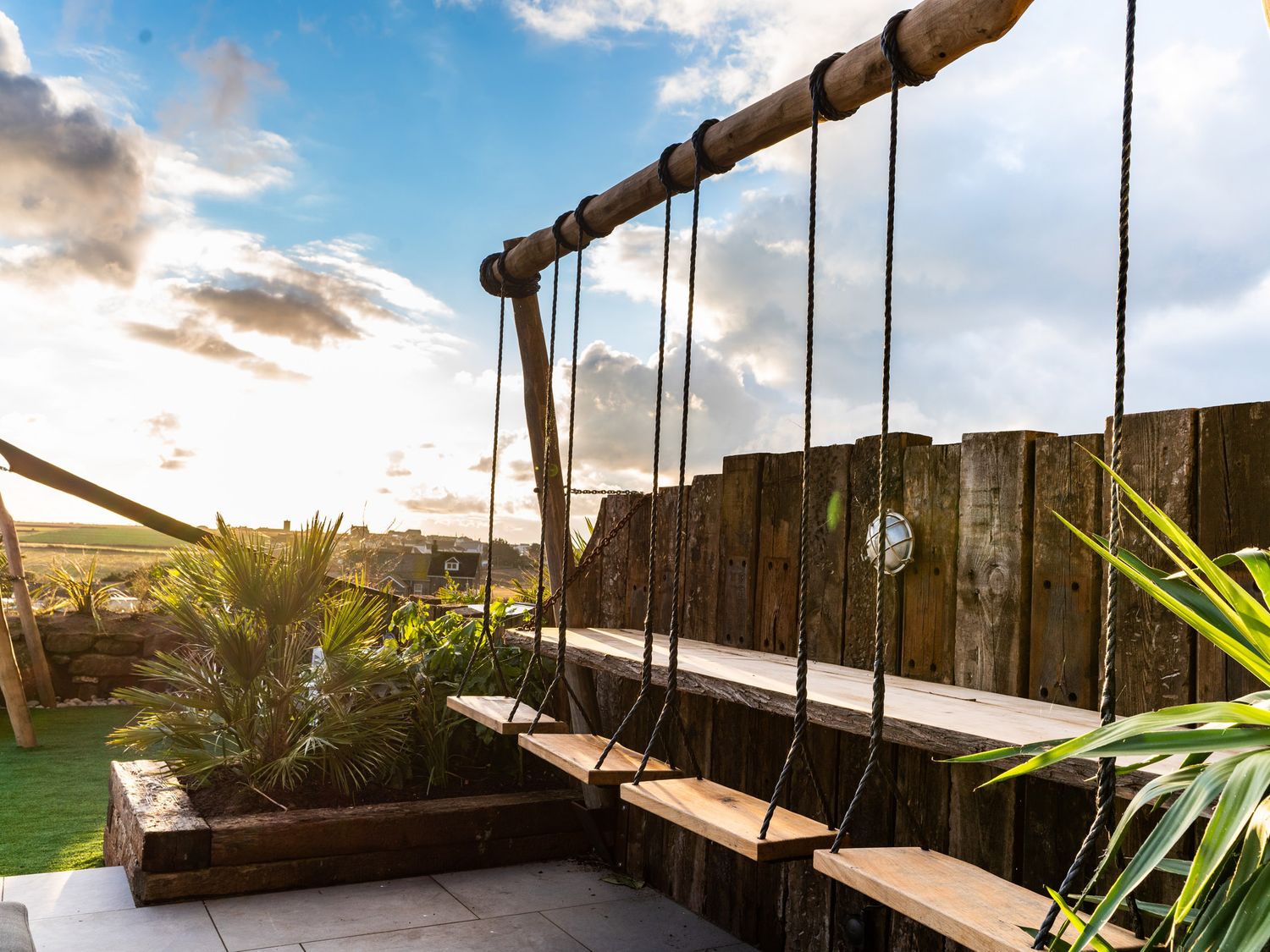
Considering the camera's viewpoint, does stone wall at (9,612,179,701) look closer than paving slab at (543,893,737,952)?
No

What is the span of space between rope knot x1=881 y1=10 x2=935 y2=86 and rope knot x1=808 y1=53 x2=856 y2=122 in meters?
0.24

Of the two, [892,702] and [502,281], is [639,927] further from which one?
[502,281]

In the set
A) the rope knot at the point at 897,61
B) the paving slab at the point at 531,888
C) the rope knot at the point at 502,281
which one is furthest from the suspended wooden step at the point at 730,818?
the rope knot at the point at 502,281

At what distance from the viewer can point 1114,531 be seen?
1.46 metres

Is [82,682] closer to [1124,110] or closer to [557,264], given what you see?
[557,264]

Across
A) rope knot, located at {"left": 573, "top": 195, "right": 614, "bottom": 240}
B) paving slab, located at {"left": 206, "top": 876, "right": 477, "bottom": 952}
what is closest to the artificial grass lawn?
paving slab, located at {"left": 206, "top": 876, "right": 477, "bottom": 952}

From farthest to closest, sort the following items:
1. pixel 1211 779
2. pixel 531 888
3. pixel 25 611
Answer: pixel 25 611 < pixel 531 888 < pixel 1211 779

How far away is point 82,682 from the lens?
745cm

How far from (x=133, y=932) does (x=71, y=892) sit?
0.51 metres

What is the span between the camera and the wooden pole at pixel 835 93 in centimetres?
194

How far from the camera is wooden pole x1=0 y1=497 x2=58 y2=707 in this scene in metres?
6.62

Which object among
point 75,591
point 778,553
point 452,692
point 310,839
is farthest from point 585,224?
point 75,591

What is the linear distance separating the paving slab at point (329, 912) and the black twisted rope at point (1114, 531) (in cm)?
223

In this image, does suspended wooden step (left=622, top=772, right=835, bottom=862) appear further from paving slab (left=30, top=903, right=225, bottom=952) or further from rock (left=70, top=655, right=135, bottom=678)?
rock (left=70, top=655, right=135, bottom=678)
